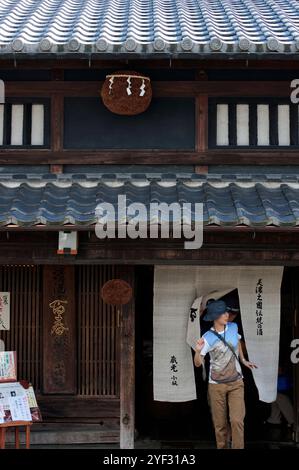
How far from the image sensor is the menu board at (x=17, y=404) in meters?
7.61

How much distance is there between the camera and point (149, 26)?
29.6 feet

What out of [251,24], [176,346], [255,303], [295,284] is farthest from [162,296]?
[251,24]

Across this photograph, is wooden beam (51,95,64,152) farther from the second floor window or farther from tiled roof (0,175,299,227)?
tiled roof (0,175,299,227)

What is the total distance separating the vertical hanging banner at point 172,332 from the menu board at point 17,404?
1.64 m

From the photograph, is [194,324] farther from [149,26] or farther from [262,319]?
[149,26]

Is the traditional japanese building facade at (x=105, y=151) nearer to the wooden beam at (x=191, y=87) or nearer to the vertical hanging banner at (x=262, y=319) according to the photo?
the wooden beam at (x=191, y=87)

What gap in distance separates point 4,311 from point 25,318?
0.93ft

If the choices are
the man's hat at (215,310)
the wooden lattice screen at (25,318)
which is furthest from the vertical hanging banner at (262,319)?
the wooden lattice screen at (25,318)

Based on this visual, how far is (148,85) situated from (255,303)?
308cm

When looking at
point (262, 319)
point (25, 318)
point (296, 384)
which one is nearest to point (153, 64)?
point (262, 319)

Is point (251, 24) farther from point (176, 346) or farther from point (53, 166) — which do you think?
point (176, 346)

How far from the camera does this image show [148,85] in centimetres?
833

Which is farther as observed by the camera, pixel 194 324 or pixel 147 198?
pixel 194 324

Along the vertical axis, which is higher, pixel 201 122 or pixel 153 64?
pixel 153 64
